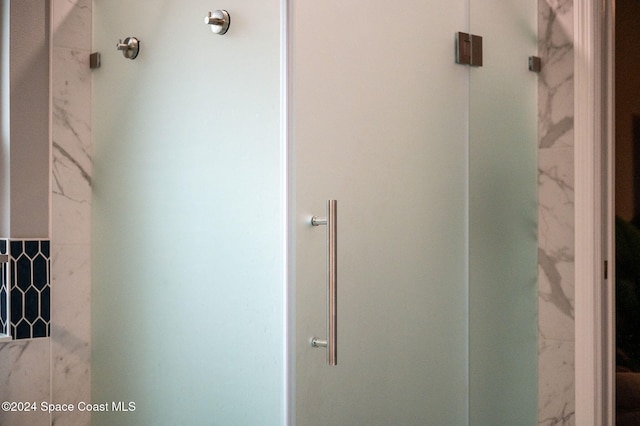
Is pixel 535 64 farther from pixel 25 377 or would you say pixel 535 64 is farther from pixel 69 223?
pixel 25 377

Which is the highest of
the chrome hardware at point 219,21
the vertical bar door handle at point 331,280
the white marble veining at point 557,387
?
the chrome hardware at point 219,21

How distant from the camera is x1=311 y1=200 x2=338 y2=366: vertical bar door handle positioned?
187 centimetres

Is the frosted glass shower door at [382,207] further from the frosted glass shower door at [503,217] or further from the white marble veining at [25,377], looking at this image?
the white marble veining at [25,377]

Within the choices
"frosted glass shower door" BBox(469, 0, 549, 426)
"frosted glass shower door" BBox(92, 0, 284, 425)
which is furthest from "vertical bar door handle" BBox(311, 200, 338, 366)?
"frosted glass shower door" BBox(469, 0, 549, 426)

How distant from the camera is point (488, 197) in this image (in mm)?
2477

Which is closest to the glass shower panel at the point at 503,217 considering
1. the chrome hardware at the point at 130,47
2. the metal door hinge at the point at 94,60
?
the chrome hardware at the point at 130,47

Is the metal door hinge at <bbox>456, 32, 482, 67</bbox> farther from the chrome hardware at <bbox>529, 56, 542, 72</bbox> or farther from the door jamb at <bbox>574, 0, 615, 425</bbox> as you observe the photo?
the door jamb at <bbox>574, 0, 615, 425</bbox>

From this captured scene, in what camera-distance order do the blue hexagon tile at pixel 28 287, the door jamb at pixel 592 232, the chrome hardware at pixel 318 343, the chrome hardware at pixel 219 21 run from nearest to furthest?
the chrome hardware at pixel 318 343 → the chrome hardware at pixel 219 21 → the blue hexagon tile at pixel 28 287 → the door jamb at pixel 592 232

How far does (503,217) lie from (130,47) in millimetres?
1323

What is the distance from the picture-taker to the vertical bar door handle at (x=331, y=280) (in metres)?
1.87

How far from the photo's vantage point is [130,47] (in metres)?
2.36

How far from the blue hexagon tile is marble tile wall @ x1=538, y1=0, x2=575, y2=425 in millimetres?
1689

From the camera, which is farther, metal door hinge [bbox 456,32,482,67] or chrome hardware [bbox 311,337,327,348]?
metal door hinge [bbox 456,32,482,67]

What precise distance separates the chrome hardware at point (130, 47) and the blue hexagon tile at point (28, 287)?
693 mm
